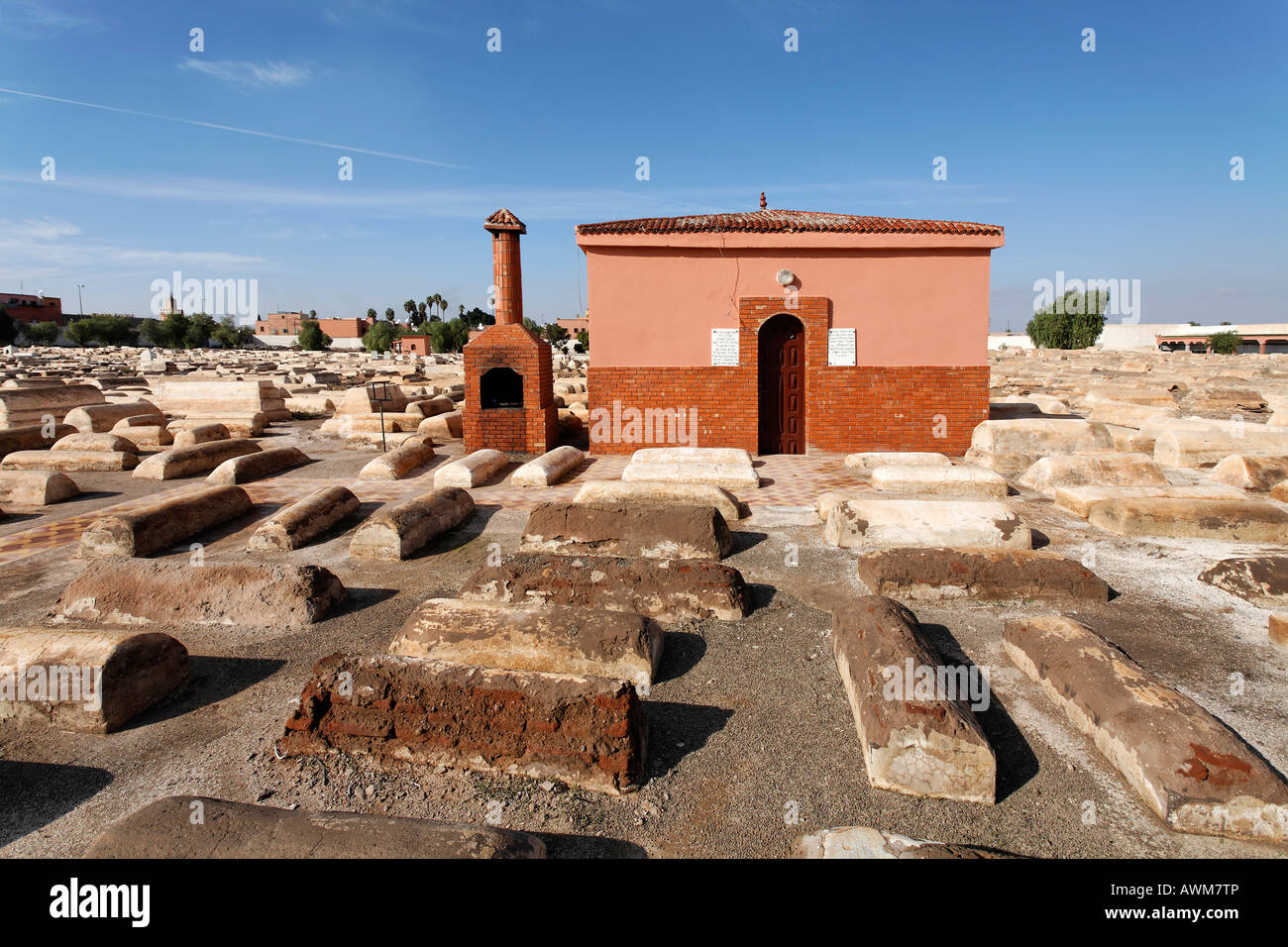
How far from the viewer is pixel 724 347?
39.4 feet

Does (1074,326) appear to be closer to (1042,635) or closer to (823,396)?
(823,396)

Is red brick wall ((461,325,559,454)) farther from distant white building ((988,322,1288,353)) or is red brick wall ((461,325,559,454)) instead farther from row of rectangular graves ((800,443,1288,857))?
distant white building ((988,322,1288,353))

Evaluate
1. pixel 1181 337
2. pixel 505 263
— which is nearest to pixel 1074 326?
pixel 1181 337

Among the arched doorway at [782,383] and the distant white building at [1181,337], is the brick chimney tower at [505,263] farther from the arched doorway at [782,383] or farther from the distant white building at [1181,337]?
the distant white building at [1181,337]

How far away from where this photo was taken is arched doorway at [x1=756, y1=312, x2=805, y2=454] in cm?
1219

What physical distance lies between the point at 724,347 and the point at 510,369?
385cm

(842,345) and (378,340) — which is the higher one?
(378,340)

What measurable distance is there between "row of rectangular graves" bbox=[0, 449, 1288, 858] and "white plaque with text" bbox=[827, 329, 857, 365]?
6.93 meters

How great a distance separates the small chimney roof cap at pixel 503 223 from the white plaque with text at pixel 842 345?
5813mm

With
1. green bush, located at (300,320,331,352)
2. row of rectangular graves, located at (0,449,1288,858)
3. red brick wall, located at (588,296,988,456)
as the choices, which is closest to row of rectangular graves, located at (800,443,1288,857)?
row of rectangular graves, located at (0,449,1288,858)
